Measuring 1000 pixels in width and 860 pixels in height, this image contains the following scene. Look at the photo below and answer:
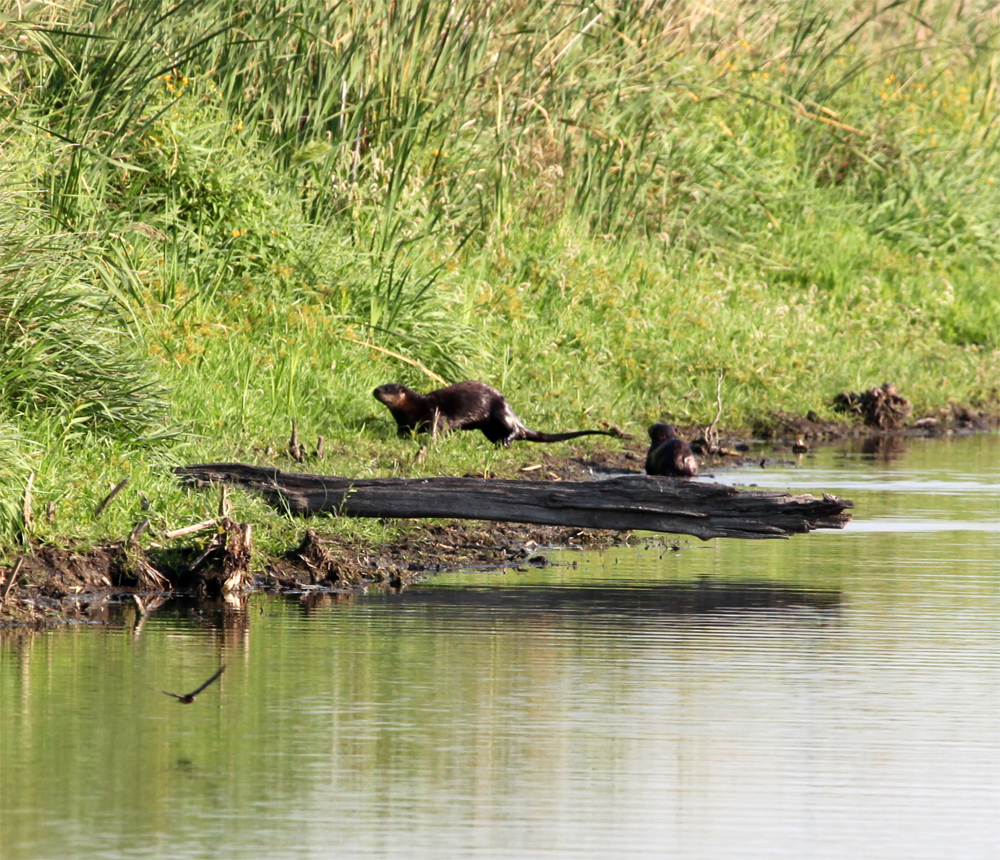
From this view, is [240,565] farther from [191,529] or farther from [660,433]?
[660,433]

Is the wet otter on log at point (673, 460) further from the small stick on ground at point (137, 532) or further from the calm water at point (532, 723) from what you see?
the small stick on ground at point (137, 532)

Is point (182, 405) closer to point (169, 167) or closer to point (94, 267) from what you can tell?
point (94, 267)

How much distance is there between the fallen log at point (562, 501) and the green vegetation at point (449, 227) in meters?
0.59

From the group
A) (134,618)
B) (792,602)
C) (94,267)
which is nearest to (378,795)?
(134,618)

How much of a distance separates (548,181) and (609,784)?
38.3ft

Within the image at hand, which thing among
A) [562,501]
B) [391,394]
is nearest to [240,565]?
[562,501]

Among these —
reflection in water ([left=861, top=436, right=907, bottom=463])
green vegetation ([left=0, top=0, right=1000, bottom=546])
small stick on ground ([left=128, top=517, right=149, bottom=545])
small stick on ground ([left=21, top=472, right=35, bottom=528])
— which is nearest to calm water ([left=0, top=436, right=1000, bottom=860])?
small stick on ground ([left=128, top=517, right=149, bottom=545])

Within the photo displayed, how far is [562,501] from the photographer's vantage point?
28.9ft

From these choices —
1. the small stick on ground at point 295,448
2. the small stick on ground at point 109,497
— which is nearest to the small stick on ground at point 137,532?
the small stick on ground at point 109,497

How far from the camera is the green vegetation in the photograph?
401 inches

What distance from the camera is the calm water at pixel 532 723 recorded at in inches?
193

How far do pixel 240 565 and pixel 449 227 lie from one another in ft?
23.9

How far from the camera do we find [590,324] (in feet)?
Answer: 50.4

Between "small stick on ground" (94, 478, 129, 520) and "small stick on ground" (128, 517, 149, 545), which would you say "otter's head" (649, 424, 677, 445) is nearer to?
→ "small stick on ground" (94, 478, 129, 520)
